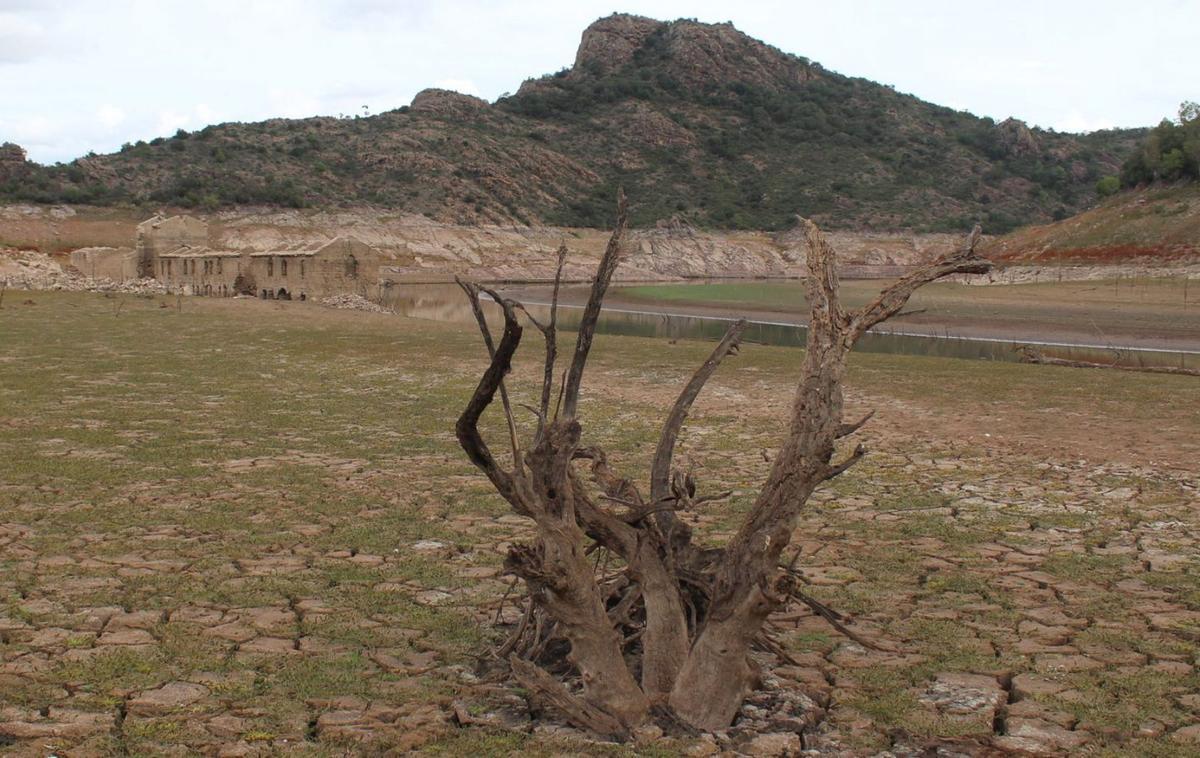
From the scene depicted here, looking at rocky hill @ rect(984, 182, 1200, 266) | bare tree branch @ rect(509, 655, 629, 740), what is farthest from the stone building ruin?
Answer: rocky hill @ rect(984, 182, 1200, 266)

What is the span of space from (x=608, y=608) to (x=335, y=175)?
99.5 meters

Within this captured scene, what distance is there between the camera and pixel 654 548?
3998 mm

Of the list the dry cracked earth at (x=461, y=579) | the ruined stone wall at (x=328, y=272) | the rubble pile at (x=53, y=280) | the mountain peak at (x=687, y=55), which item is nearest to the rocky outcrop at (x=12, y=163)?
the rubble pile at (x=53, y=280)

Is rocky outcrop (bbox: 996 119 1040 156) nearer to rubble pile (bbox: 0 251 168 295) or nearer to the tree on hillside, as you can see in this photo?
the tree on hillside

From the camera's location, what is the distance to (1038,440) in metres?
10.3

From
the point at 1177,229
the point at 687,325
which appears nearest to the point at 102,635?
the point at 687,325

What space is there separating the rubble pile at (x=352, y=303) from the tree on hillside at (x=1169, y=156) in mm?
50043

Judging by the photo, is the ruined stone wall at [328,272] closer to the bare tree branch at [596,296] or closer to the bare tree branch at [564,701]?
the bare tree branch at [564,701]

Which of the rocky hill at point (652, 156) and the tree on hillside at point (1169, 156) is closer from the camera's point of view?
the tree on hillside at point (1169, 156)

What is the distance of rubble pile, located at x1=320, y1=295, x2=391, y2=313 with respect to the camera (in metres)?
34.0

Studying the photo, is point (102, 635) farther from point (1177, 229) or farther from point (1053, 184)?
point (1053, 184)

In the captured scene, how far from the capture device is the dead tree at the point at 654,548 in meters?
3.47

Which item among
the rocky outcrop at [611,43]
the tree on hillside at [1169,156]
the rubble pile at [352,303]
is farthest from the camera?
the rocky outcrop at [611,43]

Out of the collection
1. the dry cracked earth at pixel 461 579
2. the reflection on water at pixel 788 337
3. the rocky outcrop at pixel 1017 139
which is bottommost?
the dry cracked earth at pixel 461 579
